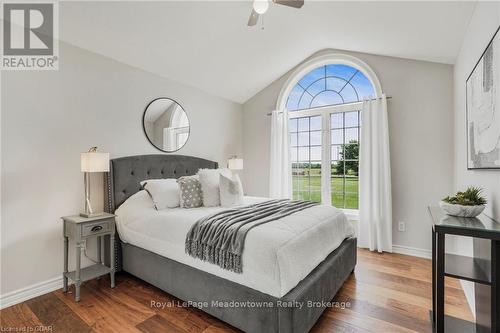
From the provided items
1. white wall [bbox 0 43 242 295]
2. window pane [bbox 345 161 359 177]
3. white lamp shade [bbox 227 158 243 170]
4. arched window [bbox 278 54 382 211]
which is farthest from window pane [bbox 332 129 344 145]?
white wall [bbox 0 43 242 295]

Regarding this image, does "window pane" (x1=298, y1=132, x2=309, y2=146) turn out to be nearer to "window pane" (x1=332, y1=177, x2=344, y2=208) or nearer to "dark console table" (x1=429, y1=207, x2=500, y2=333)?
"window pane" (x1=332, y1=177, x2=344, y2=208)

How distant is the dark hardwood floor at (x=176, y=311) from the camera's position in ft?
6.43

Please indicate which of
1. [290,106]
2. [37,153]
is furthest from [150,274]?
[290,106]

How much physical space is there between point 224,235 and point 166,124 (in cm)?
232

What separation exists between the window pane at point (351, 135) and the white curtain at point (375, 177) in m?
0.25

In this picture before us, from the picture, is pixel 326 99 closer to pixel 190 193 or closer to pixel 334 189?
pixel 334 189

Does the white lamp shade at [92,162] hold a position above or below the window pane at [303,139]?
below

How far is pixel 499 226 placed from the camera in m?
1.49

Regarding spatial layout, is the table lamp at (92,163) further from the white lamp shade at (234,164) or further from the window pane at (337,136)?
the window pane at (337,136)

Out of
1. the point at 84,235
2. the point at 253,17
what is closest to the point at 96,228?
the point at 84,235

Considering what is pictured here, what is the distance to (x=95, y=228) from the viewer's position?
2480mm

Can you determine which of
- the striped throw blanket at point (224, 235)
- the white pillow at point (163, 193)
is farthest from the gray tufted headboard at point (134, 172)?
the striped throw blanket at point (224, 235)

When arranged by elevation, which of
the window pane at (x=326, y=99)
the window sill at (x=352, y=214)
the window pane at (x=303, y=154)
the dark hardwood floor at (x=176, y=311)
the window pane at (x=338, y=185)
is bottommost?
the dark hardwood floor at (x=176, y=311)

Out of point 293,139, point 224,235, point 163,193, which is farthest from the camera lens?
point 293,139
